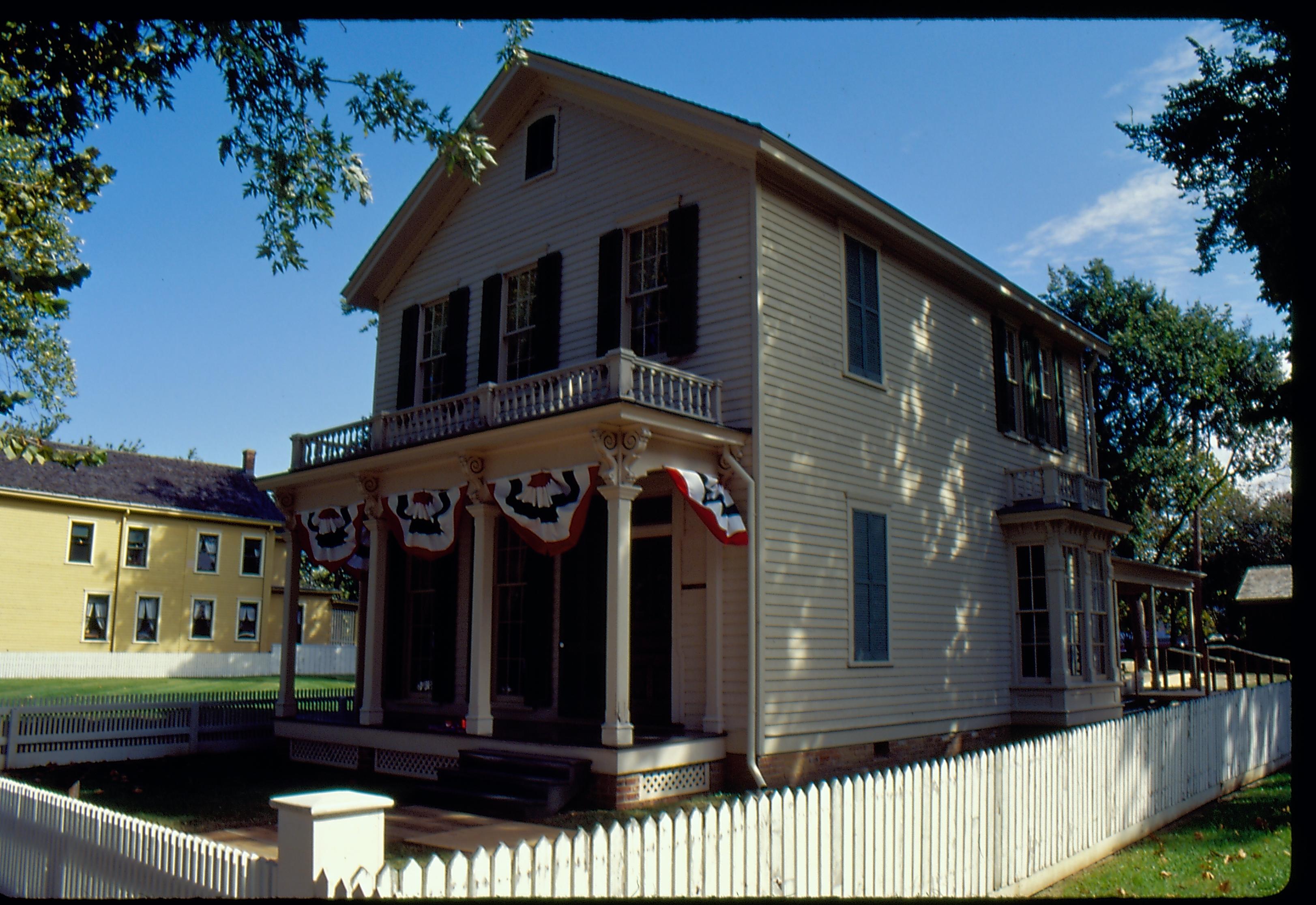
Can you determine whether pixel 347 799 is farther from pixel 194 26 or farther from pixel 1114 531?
pixel 1114 531

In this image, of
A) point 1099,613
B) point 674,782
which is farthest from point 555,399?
point 1099,613

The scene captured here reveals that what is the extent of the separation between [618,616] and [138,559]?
3400 cm

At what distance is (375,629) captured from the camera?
50.4ft

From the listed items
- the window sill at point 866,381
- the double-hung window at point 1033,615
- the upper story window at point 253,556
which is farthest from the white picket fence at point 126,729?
the upper story window at point 253,556

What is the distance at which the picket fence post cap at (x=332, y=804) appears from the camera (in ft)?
15.6

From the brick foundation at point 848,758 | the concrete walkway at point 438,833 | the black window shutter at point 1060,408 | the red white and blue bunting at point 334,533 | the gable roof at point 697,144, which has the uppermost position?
the gable roof at point 697,144

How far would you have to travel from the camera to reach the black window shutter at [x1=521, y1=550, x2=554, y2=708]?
14578 millimetres

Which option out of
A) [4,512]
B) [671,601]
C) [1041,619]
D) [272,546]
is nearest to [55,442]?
[4,512]

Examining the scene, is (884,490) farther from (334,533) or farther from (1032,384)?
(334,533)

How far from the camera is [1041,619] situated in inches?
701

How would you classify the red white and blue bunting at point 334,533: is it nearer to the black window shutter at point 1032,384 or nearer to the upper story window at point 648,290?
the upper story window at point 648,290

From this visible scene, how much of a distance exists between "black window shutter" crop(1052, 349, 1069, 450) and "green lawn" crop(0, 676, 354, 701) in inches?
755

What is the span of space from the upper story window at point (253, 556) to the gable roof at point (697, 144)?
2592 centimetres

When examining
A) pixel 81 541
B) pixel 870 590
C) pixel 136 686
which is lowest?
pixel 136 686
